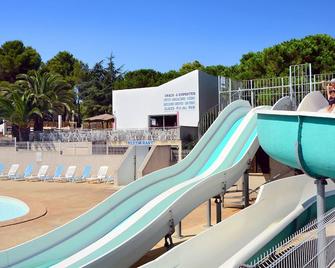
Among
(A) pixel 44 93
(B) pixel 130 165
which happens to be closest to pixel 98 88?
(A) pixel 44 93

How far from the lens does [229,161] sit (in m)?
10.6

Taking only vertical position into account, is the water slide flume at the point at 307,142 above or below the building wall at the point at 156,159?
above

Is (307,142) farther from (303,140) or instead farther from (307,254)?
(307,254)

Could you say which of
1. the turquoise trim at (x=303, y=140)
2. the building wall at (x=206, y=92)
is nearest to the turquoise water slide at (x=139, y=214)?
the turquoise trim at (x=303, y=140)

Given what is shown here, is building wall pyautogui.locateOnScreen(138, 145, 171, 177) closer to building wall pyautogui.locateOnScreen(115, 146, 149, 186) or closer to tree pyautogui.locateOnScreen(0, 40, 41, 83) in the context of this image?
building wall pyautogui.locateOnScreen(115, 146, 149, 186)

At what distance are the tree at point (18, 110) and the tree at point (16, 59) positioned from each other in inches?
799

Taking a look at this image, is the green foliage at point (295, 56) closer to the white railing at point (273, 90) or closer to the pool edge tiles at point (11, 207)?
the white railing at point (273, 90)

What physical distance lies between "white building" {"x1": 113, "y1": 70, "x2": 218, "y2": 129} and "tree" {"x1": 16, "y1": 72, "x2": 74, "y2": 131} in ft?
23.7

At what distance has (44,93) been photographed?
1238 inches

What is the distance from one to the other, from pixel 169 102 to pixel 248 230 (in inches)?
665

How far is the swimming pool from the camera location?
562 inches

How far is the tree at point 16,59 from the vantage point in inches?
1905

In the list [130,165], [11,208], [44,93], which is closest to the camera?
[11,208]

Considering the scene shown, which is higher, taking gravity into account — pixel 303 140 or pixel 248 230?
pixel 303 140
